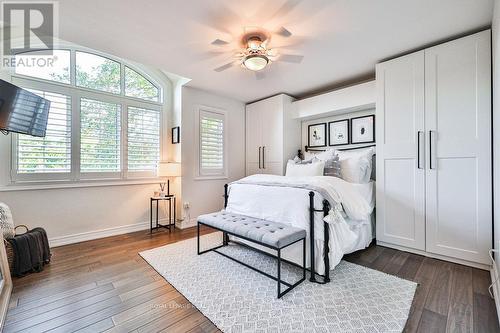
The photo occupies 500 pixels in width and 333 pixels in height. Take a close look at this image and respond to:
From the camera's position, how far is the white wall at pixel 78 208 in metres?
2.87

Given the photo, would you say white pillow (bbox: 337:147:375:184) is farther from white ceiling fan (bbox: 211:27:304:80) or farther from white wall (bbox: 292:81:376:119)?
white ceiling fan (bbox: 211:27:304:80)

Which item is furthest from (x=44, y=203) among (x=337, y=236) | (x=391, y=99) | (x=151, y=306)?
(x=391, y=99)

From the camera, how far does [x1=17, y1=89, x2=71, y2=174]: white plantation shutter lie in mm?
2902

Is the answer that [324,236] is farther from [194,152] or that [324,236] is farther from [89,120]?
[89,120]

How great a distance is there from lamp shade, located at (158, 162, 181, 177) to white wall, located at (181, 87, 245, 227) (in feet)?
0.44

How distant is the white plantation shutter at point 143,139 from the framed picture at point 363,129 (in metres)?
3.53

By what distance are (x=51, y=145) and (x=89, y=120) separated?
23.9 inches

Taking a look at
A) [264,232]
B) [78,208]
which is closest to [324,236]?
[264,232]

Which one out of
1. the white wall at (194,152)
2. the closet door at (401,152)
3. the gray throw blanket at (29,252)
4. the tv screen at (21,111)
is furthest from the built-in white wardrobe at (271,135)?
the gray throw blanket at (29,252)

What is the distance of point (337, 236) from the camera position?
7.45 ft

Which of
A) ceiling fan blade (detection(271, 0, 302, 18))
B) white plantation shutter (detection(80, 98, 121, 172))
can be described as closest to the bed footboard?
ceiling fan blade (detection(271, 0, 302, 18))

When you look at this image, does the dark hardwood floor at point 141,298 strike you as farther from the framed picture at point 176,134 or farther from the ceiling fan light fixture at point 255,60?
the ceiling fan light fixture at point 255,60

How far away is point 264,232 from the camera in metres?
2.07

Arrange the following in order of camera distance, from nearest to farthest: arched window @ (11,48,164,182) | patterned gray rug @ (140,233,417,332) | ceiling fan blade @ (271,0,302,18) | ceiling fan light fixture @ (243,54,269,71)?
patterned gray rug @ (140,233,417,332), ceiling fan blade @ (271,0,302,18), ceiling fan light fixture @ (243,54,269,71), arched window @ (11,48,164,182)
